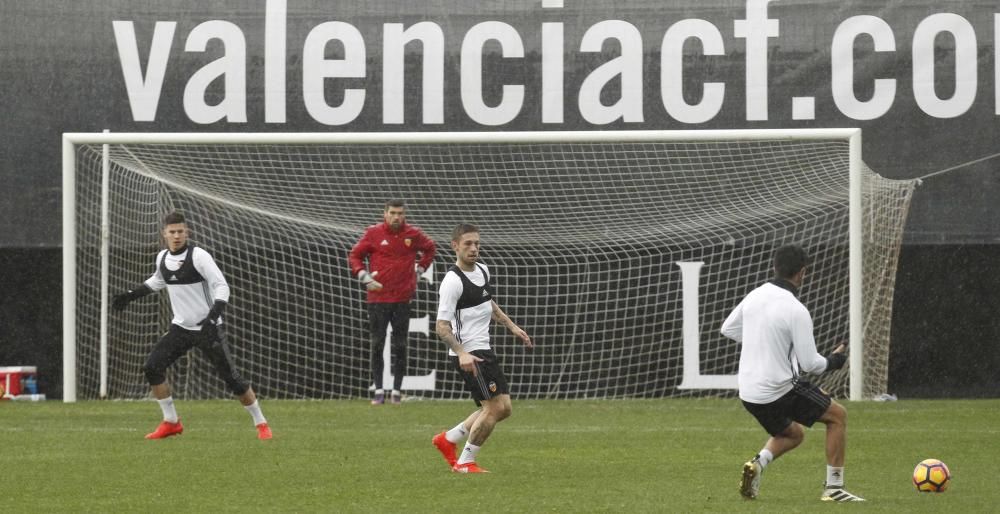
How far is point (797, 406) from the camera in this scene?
8.27 meters

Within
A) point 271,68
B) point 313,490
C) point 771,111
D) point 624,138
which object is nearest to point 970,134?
point 771,111

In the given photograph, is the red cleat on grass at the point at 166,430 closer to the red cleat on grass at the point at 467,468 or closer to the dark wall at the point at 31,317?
the red cleat on grass at the point at 467,468

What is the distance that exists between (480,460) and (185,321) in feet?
10.1

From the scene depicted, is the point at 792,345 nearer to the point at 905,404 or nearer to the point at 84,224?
the point at 905,404

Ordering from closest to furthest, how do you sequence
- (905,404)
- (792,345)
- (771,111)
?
1. (792,345)
2. (905,404)
3. (771,111)

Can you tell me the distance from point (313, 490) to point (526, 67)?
8806 millimetres

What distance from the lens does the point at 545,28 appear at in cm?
1675

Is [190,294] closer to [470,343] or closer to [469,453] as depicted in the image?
[470,343]

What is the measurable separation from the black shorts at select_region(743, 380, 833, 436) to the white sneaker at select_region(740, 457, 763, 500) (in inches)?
11.8

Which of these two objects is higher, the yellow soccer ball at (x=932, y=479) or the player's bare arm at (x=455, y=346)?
the player's bare arm at (x=455, y=346)

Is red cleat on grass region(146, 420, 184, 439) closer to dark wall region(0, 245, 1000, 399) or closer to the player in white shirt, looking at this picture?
the player in white shirt

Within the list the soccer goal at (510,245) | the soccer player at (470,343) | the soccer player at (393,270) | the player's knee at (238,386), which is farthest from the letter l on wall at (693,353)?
the soccer player at (470,343)

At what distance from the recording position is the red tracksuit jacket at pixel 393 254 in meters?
15.2

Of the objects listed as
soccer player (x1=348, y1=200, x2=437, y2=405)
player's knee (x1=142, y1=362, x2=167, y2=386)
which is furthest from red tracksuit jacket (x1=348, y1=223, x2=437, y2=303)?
player's knee (x1=142, y1=362, x2=167, y2=386)
